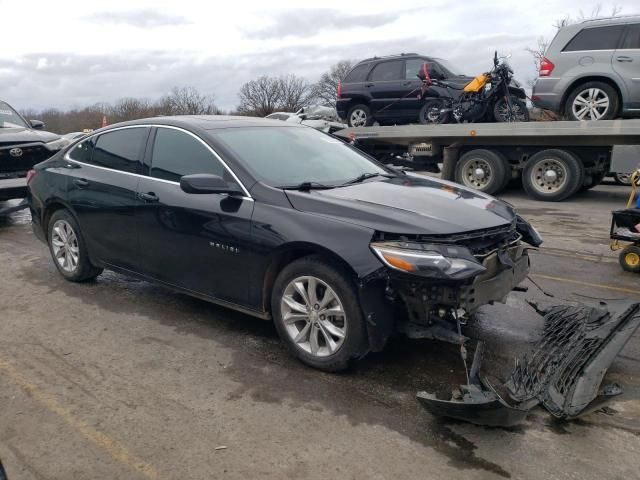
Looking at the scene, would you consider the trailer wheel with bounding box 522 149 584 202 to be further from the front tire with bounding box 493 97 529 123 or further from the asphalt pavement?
the asphalt pavement

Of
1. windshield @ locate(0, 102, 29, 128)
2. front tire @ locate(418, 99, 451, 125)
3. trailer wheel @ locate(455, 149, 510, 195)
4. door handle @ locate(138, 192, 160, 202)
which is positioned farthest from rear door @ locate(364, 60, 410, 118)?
door handle @ locate(138, 192, 160, 202)

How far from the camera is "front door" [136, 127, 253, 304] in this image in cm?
399

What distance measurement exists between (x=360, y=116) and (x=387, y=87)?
1.11 metres

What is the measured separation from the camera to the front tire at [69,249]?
537cm

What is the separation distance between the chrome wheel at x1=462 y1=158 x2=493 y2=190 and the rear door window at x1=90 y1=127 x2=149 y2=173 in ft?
26.2

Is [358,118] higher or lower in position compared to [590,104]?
lower

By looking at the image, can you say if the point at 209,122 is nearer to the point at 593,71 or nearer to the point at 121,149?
the point at 121,149

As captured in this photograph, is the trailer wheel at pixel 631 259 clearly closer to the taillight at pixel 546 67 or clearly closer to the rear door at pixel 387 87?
the taillight at pixel 546 67

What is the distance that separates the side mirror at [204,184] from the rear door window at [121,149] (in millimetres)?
1087

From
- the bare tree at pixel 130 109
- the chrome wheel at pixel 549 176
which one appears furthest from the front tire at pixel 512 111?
the bare tree at pixel 130 109

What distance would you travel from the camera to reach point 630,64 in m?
9.72

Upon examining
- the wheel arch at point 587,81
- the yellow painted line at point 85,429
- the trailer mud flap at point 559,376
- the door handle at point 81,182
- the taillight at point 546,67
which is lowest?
the yellow painted line at point 85,429

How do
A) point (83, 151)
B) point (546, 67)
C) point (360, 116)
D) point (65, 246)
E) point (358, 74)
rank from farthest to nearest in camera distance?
point (360, 116) < point (358, 74) < point (546, 67) < point (65, 246) < point (83, 151)

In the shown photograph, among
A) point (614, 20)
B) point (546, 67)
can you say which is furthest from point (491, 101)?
point (614, 20)
